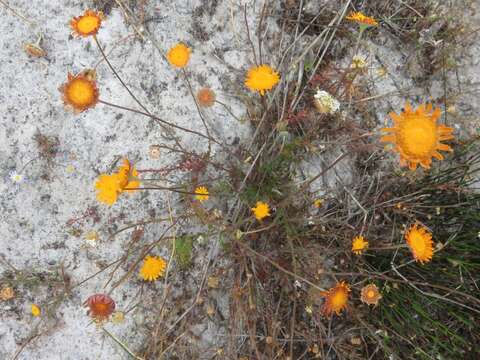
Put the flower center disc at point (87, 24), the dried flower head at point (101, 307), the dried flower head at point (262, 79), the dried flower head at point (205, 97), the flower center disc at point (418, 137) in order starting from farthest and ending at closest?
1. the dried flower head at point (205, 97)
2. the dried flower head at point (101, 307)
3. the dried flower head at point (262, 79)
4. the flower center disc at point (87, 24)
5. the flower center disc at point (418, 137)

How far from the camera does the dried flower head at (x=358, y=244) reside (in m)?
2.62

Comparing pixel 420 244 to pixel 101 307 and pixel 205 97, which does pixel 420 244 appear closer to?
pixel 205 97

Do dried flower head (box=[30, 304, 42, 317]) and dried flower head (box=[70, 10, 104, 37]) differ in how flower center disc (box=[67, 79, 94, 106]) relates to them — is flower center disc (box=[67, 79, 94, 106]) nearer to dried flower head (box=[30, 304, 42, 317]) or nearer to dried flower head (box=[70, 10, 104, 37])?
dried flower head (box=[70, 10, 104, 37])

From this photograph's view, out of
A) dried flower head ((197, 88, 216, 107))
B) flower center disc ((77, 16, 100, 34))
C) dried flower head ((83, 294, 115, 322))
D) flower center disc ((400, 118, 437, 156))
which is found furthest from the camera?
dried flower head ((197, 88, 216, 107))

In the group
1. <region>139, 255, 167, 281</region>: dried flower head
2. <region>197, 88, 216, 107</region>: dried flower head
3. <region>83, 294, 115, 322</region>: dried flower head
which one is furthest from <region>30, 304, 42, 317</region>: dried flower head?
<region>197, 88, 216, 107</region>: dried flower head

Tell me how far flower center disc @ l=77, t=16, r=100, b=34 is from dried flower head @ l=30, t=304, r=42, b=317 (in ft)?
6.13

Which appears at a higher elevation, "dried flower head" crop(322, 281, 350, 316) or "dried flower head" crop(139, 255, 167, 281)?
"dried flower head" crop(139, 255, 167, 281)

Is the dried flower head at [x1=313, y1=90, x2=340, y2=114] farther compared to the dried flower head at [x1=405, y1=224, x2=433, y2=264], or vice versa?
the dried flower head at [x1=313, y1=90, x2=340, y2=114]

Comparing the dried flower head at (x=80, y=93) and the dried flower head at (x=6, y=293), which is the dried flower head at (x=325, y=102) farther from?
the dried flower head at (x=6, y=293)

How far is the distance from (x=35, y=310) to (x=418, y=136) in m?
2.68

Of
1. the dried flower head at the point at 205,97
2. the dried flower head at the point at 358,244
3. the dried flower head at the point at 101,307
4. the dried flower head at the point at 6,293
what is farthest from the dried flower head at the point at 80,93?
the dried flower head at the point at 358,244

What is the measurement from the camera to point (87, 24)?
8.05ft

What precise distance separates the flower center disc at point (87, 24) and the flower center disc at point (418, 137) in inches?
72.9

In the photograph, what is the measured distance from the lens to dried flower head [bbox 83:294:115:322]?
2.66 meters
